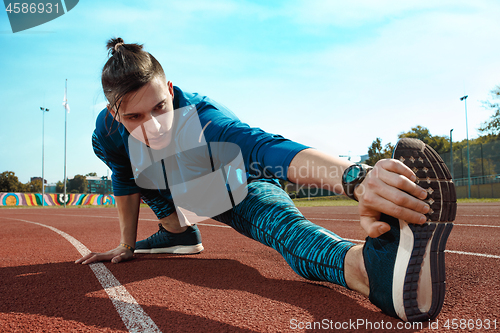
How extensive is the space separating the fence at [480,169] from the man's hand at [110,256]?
3239cm

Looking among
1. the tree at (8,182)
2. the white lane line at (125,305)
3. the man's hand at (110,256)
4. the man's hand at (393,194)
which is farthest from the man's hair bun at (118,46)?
the tree at (8,182)

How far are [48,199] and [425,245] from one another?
Answer: 41680 mm

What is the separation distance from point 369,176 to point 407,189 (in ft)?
0.44

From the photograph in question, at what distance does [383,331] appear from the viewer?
1292 mm

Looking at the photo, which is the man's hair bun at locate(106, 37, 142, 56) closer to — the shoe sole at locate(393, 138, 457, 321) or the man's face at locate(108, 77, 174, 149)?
the man's face at locate(108, 77, 174, 149)

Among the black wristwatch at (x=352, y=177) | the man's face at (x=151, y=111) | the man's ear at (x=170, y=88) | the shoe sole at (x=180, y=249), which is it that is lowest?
the shoe sole at (x=180, y=249)

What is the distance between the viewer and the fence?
27547mm

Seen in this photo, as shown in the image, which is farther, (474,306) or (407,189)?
(474,306)

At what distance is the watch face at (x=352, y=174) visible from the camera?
123 centimetres

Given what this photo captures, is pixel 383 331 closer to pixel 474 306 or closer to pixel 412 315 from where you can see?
pixel 412 315

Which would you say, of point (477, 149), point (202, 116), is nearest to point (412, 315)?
point (202, 116)

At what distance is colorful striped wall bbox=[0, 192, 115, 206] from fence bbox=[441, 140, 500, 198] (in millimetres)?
35056

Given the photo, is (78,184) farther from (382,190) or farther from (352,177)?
(382,190)

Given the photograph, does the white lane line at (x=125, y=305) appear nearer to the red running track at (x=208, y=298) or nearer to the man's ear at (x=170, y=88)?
the red running track at (x=208, y=298)
